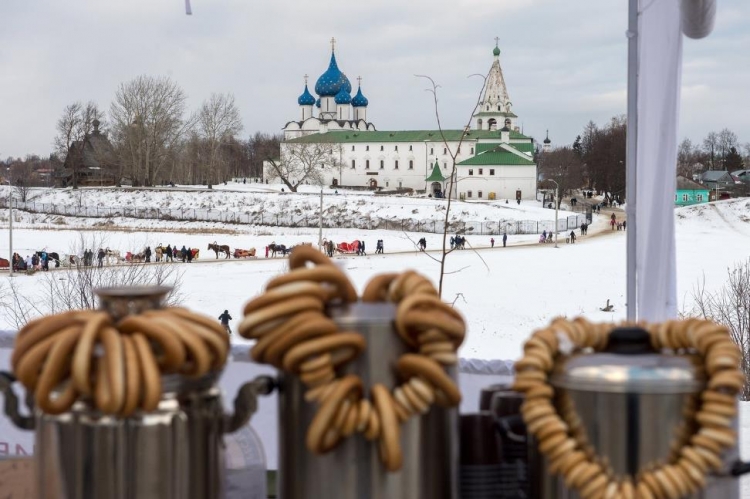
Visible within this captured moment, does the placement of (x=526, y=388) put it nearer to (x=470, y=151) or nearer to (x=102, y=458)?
(x=102, y=458)

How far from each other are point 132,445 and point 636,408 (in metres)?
0.61

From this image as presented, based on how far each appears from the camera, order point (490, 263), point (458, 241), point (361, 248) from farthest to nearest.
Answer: point (361, 248), point (490, 263), point (458, 241)

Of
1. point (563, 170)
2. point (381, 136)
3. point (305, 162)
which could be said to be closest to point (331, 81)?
point (381, 136)

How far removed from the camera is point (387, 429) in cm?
105

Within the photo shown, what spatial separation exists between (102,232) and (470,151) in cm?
4883

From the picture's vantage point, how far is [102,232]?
169 feet

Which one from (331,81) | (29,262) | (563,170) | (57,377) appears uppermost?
(331,81)

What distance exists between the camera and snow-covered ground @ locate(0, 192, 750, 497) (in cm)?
2311

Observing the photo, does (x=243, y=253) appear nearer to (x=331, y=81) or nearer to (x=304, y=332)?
(x=304, y=332)

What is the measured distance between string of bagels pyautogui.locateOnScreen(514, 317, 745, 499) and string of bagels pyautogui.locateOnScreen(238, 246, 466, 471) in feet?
0.36

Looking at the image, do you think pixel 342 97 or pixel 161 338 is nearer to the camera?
pixel 161 338

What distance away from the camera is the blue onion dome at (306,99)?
346ft

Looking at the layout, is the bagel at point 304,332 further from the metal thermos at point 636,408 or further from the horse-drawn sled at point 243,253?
the horse-drawn sled at point 243,253

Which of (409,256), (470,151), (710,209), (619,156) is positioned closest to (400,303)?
(409,256)
